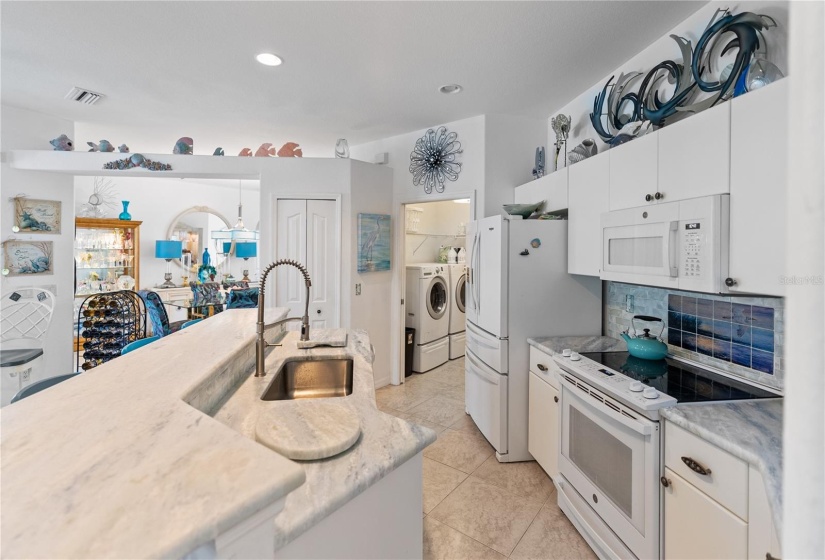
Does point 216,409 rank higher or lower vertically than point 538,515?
higher

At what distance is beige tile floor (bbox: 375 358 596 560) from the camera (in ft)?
6.03

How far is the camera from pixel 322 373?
1824 millimetres

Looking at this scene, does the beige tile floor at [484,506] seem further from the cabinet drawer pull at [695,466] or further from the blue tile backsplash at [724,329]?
the blue tile backsplash at [724,329]

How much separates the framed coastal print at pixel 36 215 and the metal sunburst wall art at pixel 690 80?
4.78m

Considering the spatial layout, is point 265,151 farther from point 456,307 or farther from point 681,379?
point 681,379

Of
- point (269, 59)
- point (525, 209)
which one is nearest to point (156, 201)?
point (269, 59)

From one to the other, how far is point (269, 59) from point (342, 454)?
260 cm

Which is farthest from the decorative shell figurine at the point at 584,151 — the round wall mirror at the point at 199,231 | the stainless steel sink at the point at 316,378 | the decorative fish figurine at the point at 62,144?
the round wall mirror at the point at 199,231

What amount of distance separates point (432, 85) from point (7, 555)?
3071mm

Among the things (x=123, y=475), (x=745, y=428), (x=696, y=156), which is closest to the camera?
(x=123, y=475)

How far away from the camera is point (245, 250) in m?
6.81

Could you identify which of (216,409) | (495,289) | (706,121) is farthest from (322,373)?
(706,121)

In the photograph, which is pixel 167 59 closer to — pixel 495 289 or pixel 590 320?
pixel 495 289

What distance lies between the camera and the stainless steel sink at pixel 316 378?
5.81 ft
